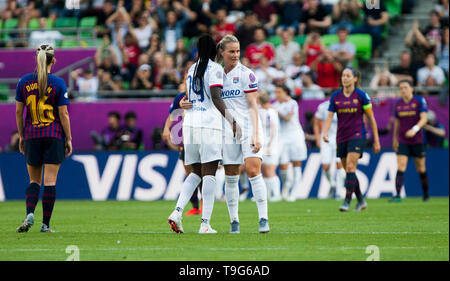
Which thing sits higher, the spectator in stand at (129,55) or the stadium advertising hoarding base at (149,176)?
the spectator in stand at (129,55)

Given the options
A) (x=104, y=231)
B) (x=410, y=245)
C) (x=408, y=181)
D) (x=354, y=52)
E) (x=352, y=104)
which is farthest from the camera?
(x=354, y=52)

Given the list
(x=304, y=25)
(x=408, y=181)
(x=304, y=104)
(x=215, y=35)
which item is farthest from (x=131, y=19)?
(x=408, y=181)

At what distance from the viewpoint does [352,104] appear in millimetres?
14727

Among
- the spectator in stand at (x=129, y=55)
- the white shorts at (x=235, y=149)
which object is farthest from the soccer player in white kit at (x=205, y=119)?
the spectator in stand at (x=129, y=55)

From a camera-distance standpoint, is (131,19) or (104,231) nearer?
(104,231)

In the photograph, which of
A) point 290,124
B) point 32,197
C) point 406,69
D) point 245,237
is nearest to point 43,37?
point 290,124

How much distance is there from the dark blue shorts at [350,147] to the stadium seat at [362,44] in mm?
9039

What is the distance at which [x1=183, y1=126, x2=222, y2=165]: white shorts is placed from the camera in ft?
33.1

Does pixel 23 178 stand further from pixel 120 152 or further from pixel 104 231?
pixel 104 231

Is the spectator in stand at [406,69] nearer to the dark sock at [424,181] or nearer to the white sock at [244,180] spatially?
the dark sock at [424,181]

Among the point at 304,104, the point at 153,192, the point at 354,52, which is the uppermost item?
the point at 354,52

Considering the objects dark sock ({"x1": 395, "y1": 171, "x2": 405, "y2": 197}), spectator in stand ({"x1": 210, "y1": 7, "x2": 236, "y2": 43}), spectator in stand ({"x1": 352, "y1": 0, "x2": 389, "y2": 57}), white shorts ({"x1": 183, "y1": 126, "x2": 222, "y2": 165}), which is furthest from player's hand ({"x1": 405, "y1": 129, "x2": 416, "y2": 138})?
white shorts ({"x1": 183, "y1": 126, "x2": 222, "y2": 165})

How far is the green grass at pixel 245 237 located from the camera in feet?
27.2

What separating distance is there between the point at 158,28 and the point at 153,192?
21.1 feet
